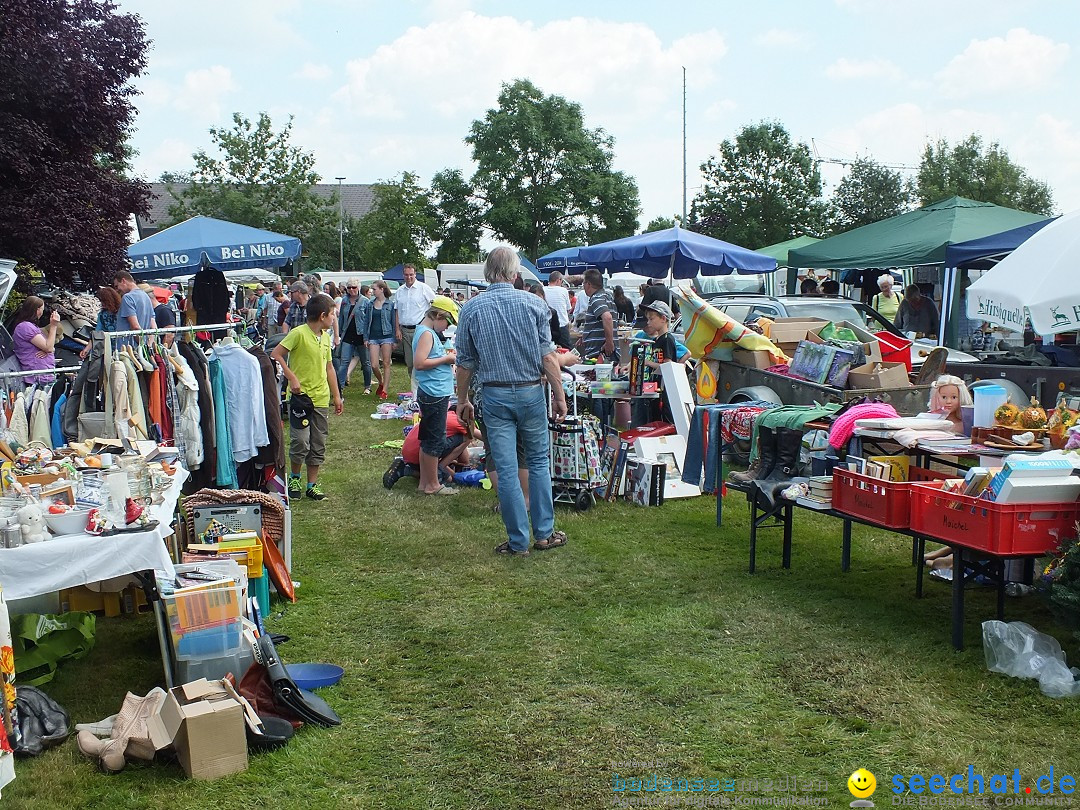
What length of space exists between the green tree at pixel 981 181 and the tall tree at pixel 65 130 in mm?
33375

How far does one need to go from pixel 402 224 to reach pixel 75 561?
45717mm

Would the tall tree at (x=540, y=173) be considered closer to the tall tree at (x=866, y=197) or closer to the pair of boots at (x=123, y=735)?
the tall tree at (x=866, y=197)

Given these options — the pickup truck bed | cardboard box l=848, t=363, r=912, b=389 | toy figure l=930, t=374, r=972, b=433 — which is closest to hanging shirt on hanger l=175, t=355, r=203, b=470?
toy figure l=930, t=374, r=972, b=433

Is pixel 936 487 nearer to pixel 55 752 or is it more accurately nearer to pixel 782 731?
pixel 782 731

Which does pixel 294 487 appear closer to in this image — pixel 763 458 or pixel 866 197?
pixel 763 458

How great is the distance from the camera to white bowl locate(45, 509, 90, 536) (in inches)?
164

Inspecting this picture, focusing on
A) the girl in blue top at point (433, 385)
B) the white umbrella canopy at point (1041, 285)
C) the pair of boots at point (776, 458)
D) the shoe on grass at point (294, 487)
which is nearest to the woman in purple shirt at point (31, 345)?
the shoe on grass at point (294, 487)

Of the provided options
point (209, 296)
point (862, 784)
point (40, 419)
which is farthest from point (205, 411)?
point (209, 296)

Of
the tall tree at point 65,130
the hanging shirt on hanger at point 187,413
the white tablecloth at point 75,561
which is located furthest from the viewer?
the tall tree at point 65,130

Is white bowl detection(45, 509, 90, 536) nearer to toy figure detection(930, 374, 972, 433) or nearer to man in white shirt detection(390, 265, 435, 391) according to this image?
toy figure detection(930, 374, 972, 433)

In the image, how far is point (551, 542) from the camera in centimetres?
710

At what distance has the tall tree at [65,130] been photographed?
470 inches

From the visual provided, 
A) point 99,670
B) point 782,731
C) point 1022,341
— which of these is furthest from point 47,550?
point 1022,341

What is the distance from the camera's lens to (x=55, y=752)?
398 cm
